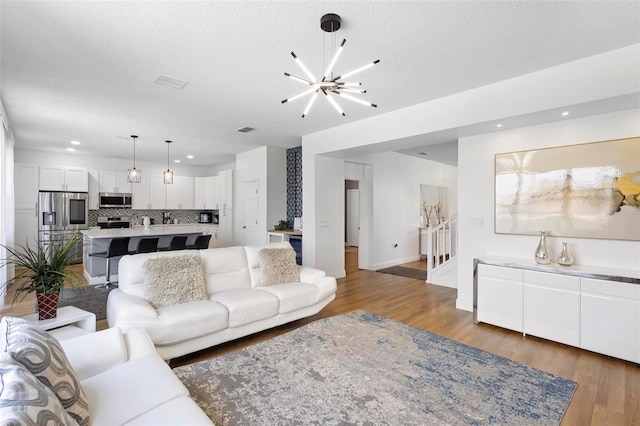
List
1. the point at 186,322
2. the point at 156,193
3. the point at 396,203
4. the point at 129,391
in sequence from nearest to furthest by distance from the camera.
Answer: the point at 129,391, the point at 186,322, the point at 396,203, the point at 156,193

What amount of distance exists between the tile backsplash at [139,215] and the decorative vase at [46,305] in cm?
644

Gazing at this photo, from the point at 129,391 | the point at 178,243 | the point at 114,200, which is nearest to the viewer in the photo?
the point at 129,391

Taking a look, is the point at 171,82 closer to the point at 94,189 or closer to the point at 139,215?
the point at 94,189

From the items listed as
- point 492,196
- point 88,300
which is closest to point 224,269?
point 88,300

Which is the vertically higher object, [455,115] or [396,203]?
[455,115]

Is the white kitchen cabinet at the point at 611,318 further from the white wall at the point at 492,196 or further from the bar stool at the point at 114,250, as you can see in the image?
the bar stool at the point at 114,250

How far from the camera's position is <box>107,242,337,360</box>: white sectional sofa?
2498mm

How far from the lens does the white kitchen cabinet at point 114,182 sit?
7672mm

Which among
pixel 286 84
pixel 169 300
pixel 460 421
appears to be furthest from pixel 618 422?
pixel 286 84

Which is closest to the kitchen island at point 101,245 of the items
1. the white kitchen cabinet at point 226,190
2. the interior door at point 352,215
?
the white kitchen cabinet at point 226,190

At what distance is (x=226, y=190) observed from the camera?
786 centimetres

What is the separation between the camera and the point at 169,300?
113 inches

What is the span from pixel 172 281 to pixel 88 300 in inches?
95.7

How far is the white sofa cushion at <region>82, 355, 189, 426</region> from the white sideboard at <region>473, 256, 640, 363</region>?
3382 millimetres
